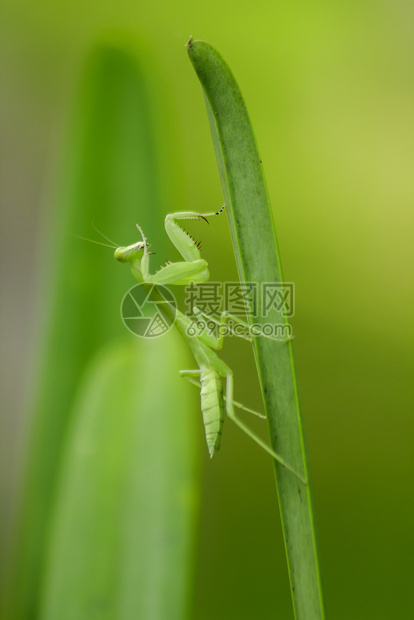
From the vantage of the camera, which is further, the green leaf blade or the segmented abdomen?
the segmented abdomen

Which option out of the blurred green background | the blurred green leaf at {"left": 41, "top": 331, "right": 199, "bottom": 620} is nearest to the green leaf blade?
the blurred green leaf at {"left": 41, "top": 331, "right": 199, "bottom": 620}

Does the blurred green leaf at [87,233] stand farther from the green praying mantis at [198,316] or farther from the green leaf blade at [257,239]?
the green leaf blade at [257,239]

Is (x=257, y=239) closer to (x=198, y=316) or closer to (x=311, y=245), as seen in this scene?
(x=198, y=316)

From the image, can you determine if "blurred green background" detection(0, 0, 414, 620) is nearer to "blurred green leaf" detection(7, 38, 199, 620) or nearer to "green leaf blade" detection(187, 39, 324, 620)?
"blurred green leaf" detection(7, 38, 199, 620)

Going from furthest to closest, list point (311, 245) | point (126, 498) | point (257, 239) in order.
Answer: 1. point (311, 245)
2. point (126, 498)
3. point (257, 239)

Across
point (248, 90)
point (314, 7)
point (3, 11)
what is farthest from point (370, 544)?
point (3, 11)

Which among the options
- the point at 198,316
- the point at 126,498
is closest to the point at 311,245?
the point at 198,316

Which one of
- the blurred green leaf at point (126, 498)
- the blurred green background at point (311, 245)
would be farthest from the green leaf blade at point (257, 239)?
the blurred green background at point (311, 245)
